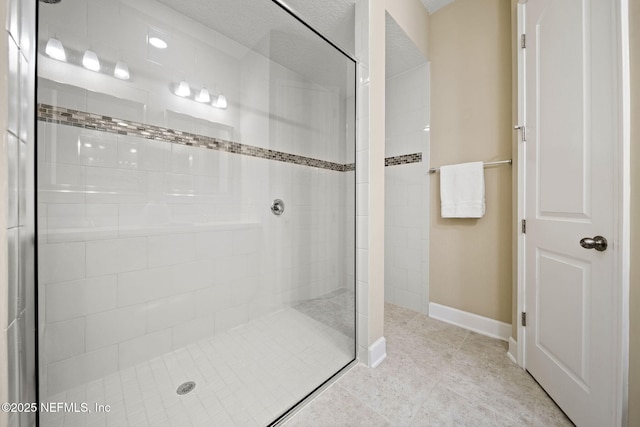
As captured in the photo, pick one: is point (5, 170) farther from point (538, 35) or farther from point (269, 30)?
point (538, 35)

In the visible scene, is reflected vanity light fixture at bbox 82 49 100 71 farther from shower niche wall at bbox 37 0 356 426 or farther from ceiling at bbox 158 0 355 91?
ceiling at bbox 158 0 355 91

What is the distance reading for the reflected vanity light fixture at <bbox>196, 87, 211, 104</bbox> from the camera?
4.91ft

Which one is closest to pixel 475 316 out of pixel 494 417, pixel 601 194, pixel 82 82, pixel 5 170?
pixel 494 417

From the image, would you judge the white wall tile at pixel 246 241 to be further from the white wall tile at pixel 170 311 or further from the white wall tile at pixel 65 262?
the white wall tile at pixel 65 262

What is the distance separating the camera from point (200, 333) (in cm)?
144

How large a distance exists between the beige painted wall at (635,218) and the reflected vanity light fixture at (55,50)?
2167 mm

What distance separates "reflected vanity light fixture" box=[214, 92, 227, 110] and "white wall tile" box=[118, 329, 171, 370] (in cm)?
149

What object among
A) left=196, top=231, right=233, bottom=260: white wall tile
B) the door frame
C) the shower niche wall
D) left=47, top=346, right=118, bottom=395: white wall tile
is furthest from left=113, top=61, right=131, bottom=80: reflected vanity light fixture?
the door frame

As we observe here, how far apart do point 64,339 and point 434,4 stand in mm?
3223

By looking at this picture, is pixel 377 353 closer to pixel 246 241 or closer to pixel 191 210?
pixel 246 241

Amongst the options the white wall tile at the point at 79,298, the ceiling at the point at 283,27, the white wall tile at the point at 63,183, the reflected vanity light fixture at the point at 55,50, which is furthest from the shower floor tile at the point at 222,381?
the ceiling at the point at 283,27

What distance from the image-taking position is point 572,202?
942 mm

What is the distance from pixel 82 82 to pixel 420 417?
2.21 meters

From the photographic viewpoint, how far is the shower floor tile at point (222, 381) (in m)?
0.92
